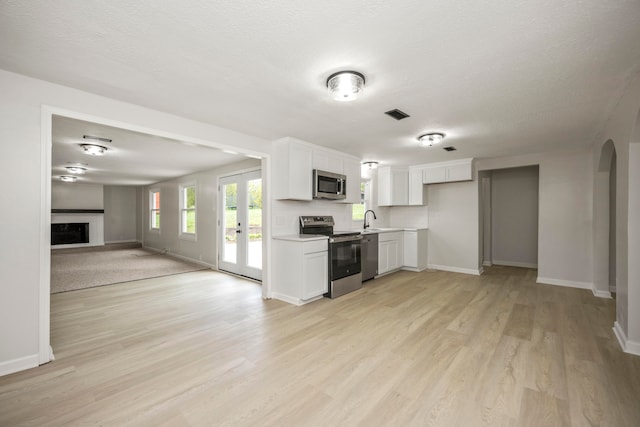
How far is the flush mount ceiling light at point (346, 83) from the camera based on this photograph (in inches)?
82.0

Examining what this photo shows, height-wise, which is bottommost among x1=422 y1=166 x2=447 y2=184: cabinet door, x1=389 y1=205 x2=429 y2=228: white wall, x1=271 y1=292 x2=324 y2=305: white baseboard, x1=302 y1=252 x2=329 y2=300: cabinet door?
x1=271 y1=292 x2=324 y2=305: white baseboard

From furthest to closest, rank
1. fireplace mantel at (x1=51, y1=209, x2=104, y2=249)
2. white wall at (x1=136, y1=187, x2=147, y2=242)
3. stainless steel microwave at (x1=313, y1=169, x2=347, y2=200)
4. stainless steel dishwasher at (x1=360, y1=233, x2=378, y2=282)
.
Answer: white wall at (x1=136, y1=187, x2=147, y2=242) → fireplace mantel at (x1=51, y1=209, x2=104, y2=249) → stainless steel dishwasher at (x1=360, y1=233, x2=378, y2=282) → stainless steel microwave at (x1=313, y1=169, x2=347, y2=200)

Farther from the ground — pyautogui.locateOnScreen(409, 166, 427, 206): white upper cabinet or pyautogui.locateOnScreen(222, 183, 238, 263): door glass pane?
pyautogui.locateOnScreen(409, 166, 427, 206): white upper cabinet

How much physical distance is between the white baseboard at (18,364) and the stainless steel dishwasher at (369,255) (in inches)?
152

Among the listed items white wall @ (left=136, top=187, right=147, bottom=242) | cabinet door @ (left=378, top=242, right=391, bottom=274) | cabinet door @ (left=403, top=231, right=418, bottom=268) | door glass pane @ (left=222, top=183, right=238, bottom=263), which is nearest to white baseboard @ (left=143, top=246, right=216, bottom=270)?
door glass pane @ (left=222, top=183, right=238, bottom=263)

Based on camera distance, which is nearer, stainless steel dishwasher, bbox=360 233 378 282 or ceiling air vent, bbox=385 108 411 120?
ceiling air vent, bbox=385 108 411 120

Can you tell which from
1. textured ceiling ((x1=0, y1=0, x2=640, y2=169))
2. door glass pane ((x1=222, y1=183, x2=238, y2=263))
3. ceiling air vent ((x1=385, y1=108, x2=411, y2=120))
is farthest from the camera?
door glass pane ((x1=222, y1=183, x2=238, y2=263))

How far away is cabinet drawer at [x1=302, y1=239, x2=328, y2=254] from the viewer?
3.68 m

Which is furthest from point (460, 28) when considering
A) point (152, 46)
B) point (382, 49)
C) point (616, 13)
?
point (152, 46)

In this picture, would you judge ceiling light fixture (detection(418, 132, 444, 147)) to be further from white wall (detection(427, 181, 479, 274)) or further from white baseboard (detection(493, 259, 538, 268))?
white baseboard (detection(493, 259, 538, 268))

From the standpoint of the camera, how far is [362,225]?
6.03 metres

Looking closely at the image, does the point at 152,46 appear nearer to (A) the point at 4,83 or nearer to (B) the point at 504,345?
(A) the point at 4,83

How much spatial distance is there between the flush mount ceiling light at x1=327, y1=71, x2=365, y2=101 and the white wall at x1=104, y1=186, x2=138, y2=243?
10.9 metres

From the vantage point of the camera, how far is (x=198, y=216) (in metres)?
6.77
